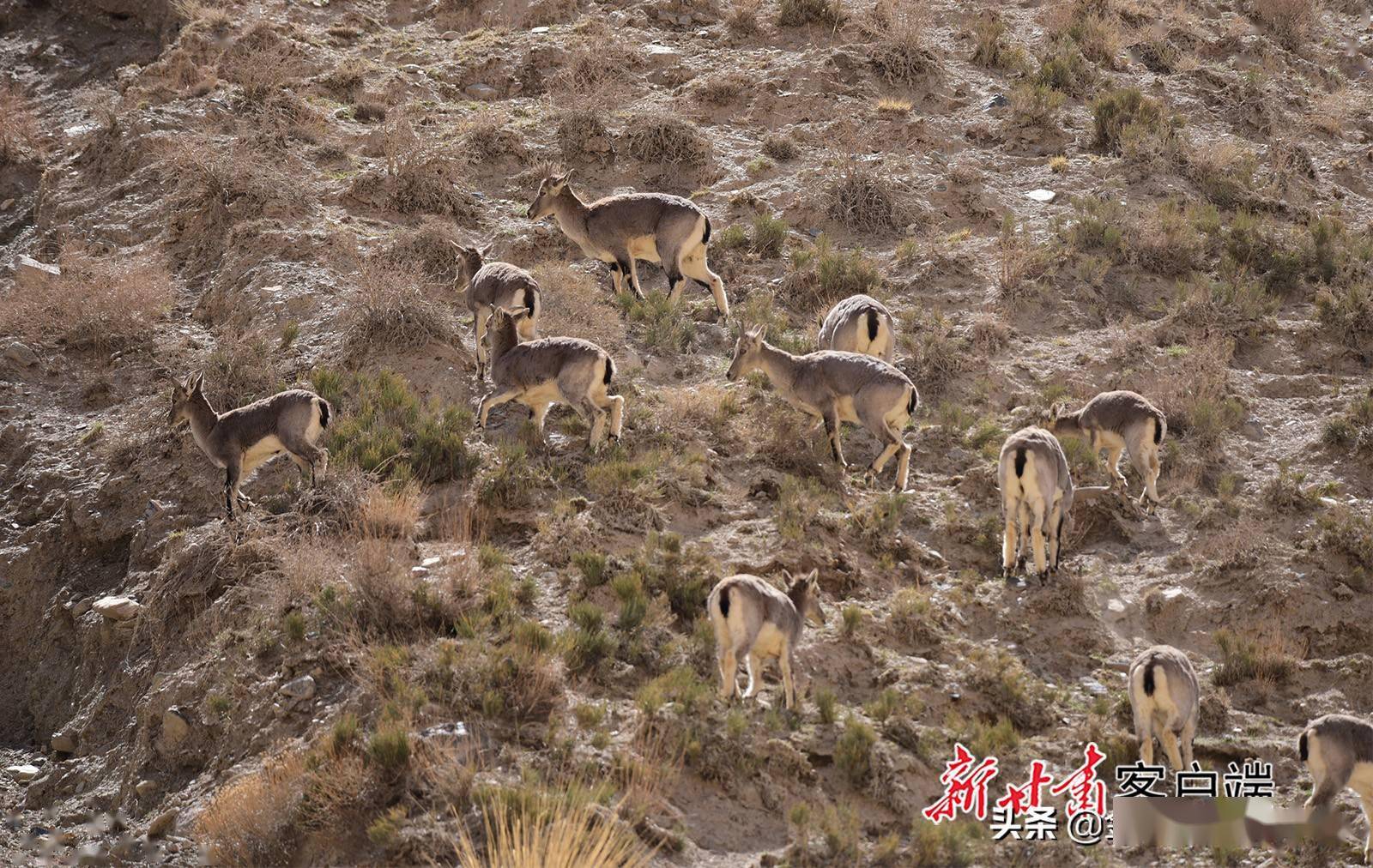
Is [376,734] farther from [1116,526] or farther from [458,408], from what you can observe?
[1116,526]

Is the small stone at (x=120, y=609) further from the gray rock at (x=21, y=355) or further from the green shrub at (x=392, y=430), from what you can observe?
the gray rock at (x=21, y=355)

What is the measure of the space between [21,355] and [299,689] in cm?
769

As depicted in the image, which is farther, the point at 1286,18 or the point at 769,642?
the point at 1286,18

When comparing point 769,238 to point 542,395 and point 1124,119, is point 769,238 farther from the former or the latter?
point 1124,119

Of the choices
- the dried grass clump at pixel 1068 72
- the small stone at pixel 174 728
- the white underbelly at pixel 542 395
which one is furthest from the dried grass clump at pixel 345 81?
the small stone at pixel 174 728

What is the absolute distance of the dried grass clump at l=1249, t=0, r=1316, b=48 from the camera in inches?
995

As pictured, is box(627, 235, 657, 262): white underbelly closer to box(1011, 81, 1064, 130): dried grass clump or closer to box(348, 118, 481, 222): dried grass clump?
box(348, 118, 481, 222): dried grass clump

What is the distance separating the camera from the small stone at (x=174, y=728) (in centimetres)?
1131

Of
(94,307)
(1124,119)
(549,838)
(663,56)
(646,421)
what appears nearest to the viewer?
(549,838)

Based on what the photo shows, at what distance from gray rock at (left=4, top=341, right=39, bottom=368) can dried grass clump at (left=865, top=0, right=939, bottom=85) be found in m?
12.8

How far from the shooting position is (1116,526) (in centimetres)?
1367

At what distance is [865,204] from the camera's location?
61.4ft
